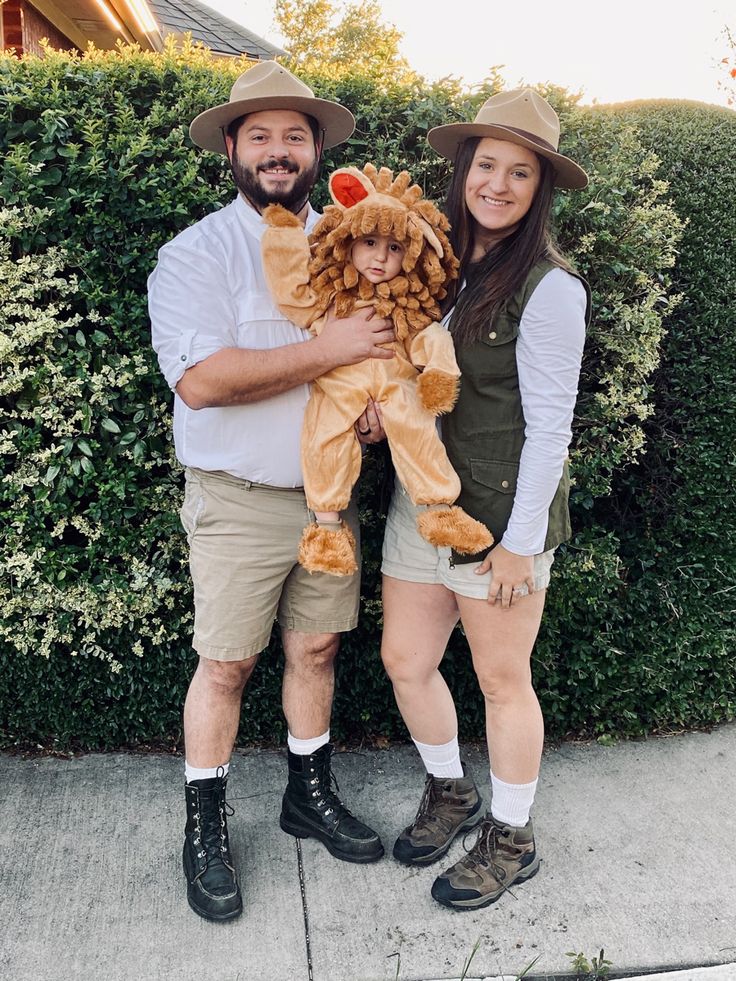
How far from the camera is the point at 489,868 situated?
269cm

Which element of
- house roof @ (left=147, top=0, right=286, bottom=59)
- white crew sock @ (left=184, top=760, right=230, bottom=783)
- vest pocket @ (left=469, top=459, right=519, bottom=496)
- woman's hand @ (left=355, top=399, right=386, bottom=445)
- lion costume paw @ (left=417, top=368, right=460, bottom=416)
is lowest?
white crew sock @ (left=184, top=760, right=230, bottom=783)

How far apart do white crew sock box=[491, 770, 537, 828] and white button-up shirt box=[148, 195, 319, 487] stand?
120 centimetres

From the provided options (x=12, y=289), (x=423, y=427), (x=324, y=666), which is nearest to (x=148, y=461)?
(x=12, y=289)

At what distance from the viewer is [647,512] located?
3.67 m

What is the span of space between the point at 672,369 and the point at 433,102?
1463 mm

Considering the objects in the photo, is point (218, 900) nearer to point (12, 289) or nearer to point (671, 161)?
point (12, 289)

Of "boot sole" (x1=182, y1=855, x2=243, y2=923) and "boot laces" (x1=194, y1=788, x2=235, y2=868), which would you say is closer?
"boot sole" (x1=182, y1=855, x2=243, y2=923)

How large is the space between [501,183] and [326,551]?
1.16 metres

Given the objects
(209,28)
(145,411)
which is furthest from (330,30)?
(145,411)

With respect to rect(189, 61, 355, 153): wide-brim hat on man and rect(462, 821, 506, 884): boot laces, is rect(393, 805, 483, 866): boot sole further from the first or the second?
rect(189, 61, 355, 153): wide-brim hat on man

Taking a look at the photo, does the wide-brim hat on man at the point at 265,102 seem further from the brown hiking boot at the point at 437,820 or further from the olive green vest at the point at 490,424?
the brown hiking boot at the point at 437,820

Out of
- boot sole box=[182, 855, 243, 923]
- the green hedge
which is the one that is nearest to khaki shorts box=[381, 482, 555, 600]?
the green hedge

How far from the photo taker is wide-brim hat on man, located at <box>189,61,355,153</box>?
2.45 meters

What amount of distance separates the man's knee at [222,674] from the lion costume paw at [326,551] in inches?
16.2
